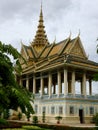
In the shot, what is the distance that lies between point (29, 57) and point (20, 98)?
141 ft

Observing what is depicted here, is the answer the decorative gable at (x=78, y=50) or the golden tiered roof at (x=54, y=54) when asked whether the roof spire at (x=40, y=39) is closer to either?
the golden tiered roof at (x=54, y=54)

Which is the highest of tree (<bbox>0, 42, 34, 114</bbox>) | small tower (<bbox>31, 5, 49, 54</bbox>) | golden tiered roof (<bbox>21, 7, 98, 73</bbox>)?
small tower (<bbox>31, 5, 49, 54</bbox>)

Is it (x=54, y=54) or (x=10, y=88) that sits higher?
(x=54, y=54)

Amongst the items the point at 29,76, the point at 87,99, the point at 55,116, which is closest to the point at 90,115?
the point at 87,99

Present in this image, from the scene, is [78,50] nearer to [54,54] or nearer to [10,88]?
[54,54]

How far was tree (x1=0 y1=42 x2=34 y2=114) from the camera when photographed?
512 centimetres

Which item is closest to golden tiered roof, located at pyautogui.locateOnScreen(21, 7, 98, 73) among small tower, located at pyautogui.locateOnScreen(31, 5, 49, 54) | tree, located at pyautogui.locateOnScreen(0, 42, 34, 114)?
small tower, located at pyautogui.locateOnScreen(31, 5, 49, 54)

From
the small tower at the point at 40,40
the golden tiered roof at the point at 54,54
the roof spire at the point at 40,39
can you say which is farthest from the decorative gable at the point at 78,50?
the roof spire at the point at 40,39

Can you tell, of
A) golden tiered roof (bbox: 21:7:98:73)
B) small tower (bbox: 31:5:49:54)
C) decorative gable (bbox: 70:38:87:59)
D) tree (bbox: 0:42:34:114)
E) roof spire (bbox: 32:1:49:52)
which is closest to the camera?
tree (bbox: 0:42:34:114)

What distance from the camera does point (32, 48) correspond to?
50344 mm

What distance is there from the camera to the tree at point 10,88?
5121 millimetres

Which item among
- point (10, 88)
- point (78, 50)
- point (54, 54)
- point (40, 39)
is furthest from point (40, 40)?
point (10, 88)

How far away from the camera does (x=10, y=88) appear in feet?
17.1

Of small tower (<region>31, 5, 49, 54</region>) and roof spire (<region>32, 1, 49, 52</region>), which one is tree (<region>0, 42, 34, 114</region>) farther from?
roof spire (<region>32, 1, 49, 52</region>)
